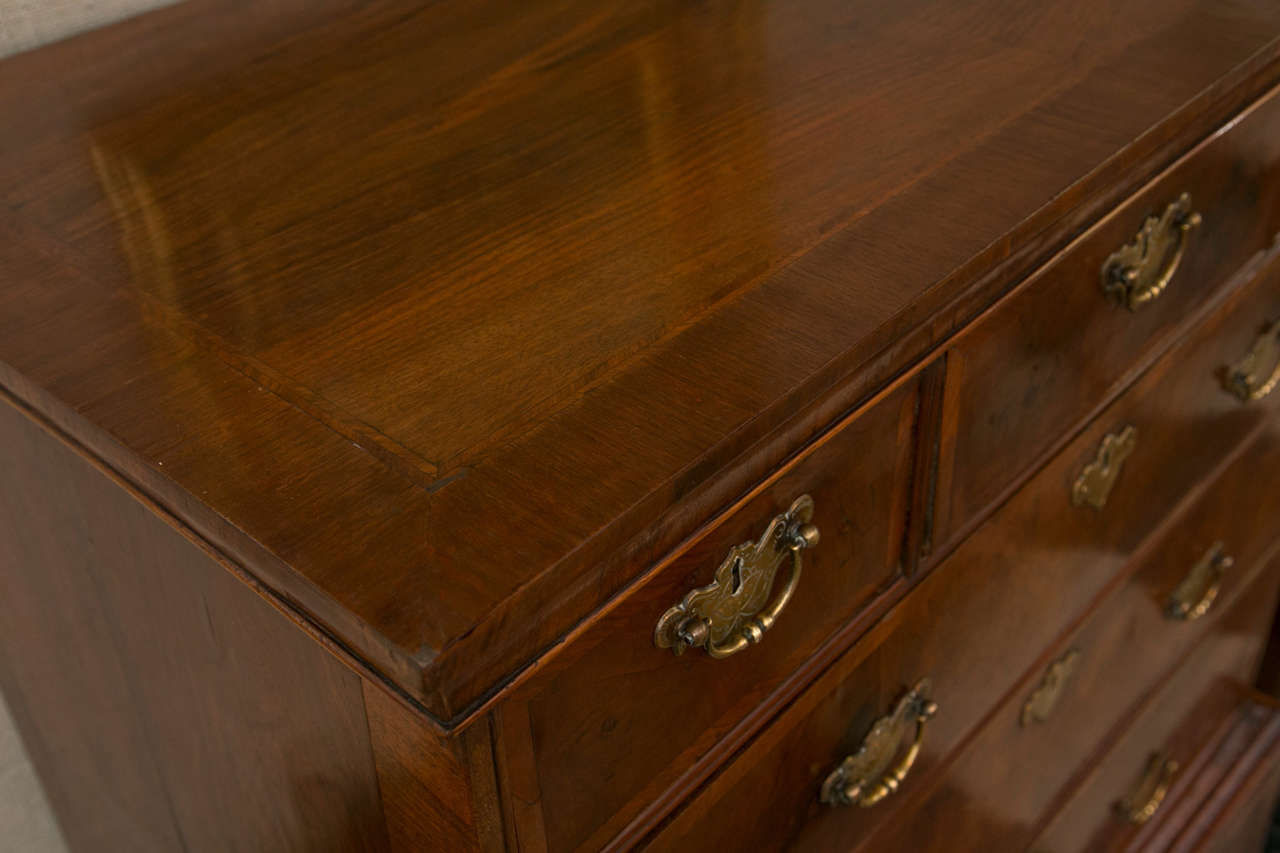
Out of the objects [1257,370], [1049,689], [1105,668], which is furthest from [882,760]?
[1257,370]

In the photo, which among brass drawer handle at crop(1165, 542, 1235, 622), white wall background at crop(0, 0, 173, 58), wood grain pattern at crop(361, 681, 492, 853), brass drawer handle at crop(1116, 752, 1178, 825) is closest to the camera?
wood grain pattern at crop(361, 681, 492, 853)

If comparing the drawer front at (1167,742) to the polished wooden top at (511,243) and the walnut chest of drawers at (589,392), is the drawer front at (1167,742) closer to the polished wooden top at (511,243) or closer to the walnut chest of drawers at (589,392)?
the walnut chest of drawers at (589,392)

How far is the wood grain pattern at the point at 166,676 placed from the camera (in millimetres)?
474

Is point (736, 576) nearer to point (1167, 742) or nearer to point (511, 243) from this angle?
point (511, 243)

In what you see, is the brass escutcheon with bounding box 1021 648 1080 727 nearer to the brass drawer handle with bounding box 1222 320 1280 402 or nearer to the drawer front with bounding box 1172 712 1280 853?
the brass drawer handle with bounding box 1222 320 1280 402

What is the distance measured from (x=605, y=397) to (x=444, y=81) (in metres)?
0.28

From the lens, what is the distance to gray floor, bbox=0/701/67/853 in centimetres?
85

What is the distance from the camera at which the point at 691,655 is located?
0.52 m

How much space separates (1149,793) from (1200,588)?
0.20 metres

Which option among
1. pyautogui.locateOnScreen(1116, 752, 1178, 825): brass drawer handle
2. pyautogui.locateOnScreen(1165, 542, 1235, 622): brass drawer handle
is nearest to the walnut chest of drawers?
pyautogui.locateOnScreen(1165, 542, 1235, 622): brass drawer handle

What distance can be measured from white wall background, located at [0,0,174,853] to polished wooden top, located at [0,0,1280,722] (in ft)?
0.10

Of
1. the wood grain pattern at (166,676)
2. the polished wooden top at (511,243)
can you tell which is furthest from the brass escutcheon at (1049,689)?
the wood grain pattern at (166,676)

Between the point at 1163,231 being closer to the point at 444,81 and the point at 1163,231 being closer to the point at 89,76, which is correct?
the point at 444,81

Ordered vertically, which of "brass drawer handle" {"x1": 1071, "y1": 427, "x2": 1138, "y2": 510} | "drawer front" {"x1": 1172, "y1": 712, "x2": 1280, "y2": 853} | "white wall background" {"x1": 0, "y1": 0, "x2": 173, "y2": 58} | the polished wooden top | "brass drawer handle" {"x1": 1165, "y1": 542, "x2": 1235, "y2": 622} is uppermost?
"white wall background" {"x1": 0, "y1": 0, "x2": 173, "y2": 58}
